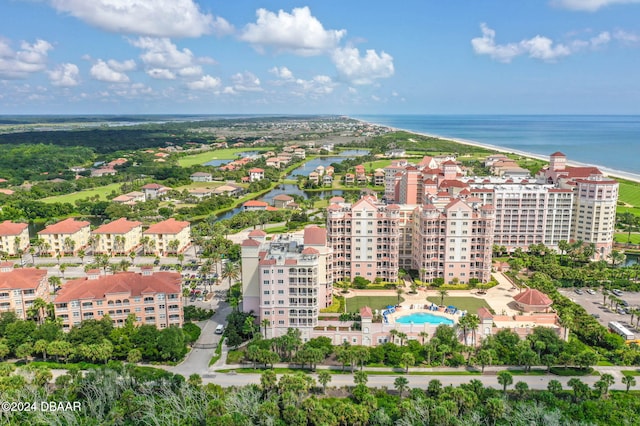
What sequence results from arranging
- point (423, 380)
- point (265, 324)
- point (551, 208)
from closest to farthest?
point (423, 380) < point (265, 324) < point (551, 208)

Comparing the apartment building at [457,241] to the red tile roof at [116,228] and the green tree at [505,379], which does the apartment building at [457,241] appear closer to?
the green tree at [505,379]

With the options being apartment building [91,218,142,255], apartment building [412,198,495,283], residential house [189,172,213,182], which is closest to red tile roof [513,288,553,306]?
apartment building [412,198,495,283]

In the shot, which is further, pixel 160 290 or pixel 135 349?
pixel 160 290

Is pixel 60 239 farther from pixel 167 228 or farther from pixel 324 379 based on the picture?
pixel 324 379

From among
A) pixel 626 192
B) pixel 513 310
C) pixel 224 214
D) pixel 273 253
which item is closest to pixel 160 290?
pixel 273 253

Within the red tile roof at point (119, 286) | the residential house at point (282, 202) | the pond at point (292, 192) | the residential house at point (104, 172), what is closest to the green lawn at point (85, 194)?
the residential house at point (104, 172)

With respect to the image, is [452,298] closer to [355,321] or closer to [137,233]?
[355,321]

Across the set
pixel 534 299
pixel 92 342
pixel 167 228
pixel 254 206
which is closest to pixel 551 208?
pixel 534 299
